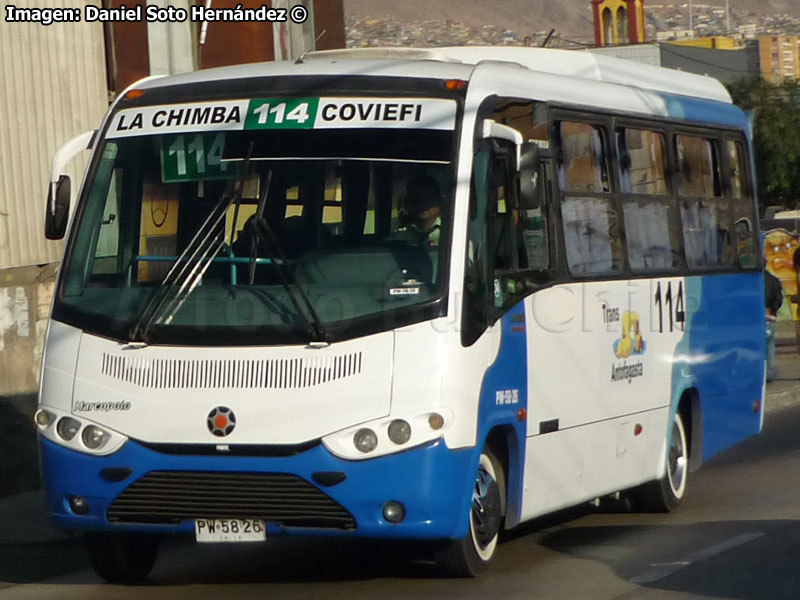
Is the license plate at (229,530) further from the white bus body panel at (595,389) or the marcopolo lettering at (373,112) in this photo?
the marcopolo lettering at (373,112)

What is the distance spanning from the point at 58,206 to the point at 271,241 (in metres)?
1.35

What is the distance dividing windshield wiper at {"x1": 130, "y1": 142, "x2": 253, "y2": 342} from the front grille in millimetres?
736

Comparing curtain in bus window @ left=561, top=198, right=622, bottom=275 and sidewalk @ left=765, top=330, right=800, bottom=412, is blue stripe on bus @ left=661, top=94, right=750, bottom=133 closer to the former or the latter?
curtain in bus window @ left=561, top=198, right=622, bottom=275

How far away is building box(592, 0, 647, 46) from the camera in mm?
94562

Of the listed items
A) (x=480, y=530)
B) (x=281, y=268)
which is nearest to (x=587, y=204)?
(x=480, y=530)

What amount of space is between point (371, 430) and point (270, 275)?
0.96 m

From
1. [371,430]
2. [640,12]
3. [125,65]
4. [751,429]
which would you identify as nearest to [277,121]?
[371,430]

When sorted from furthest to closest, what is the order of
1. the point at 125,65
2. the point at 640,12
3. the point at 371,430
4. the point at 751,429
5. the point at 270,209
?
the point at 640,12
the point at 125,65
the point at 751,429
the point at 270,209
the point at 371,430

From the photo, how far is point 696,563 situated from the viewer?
8.84 metres

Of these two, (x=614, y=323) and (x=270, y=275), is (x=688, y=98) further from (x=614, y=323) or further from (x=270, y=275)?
(x=270, y=275)

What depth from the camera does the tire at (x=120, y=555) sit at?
28.7 ft

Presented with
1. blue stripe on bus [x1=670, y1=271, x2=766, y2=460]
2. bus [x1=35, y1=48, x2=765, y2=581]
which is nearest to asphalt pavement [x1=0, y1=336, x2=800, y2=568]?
bus [x1=35, y1=48, x2=765, y2=581]

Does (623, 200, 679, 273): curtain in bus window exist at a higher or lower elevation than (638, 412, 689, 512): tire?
higher

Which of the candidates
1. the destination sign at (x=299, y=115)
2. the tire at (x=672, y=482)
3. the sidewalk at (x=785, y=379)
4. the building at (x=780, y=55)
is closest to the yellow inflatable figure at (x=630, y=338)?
the tire at (x=672, y=482)
